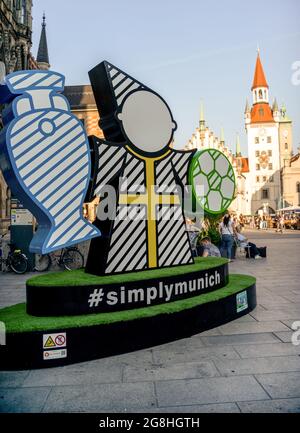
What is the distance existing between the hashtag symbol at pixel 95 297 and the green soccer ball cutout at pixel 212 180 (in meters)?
2.37

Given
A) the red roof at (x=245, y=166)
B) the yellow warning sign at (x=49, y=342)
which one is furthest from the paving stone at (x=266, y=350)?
the red roof at (x=245, y=166)

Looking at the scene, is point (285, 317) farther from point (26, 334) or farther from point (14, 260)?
point (14, 260)

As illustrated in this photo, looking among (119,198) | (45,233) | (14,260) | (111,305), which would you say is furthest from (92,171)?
(14,260)

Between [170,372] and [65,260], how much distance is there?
7.53 m

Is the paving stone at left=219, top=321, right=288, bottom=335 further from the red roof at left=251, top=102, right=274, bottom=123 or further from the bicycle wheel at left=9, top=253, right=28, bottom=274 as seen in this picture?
the red roof at left=251, top=102, right=274, bottom=123

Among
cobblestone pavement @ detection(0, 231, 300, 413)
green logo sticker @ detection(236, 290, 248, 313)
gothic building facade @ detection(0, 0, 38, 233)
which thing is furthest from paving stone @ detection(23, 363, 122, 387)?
gothic building facade @ detection(0, 0, 38, 233)

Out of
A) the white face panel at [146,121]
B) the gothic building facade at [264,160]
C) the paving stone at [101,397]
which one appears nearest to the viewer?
the paving stone at [101,397]

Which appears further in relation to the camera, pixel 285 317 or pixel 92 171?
pixel 285 317

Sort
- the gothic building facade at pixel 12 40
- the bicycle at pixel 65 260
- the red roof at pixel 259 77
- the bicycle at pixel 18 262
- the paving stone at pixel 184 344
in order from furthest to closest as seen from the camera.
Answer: the red roof at pixel 259 77 < the gothic building facade at pixel 12 40 < the bicycle at pixel 65 260 < the bicycle at pixel 18 262 < the paving stone at pixel 184 344

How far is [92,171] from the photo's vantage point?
482 centimetres

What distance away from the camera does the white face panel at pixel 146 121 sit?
5.18 meters

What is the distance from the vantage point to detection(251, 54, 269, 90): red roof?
2862 inches

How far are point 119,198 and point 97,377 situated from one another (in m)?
2.32

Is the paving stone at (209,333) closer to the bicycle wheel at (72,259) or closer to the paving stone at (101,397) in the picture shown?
the paving stone at (101,397)
